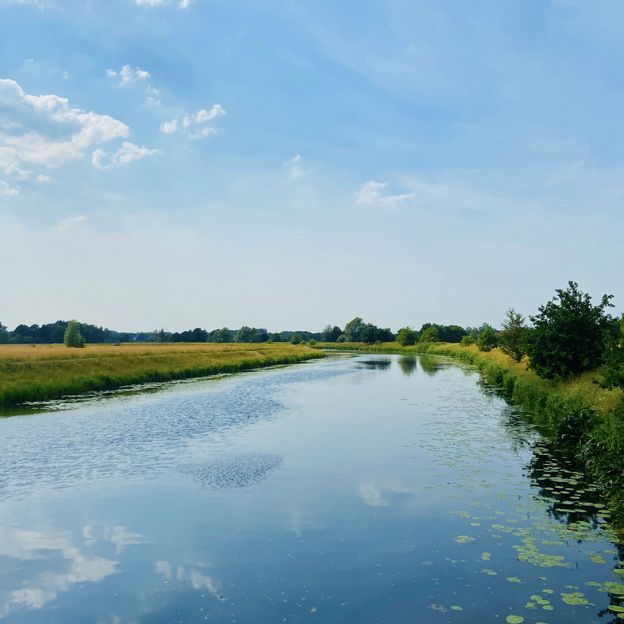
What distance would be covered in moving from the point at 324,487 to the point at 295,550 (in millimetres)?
4991

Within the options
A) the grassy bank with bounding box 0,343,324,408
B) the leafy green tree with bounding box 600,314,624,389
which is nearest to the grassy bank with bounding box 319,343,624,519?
the leafy green tree with bounding box 600,314,624,389

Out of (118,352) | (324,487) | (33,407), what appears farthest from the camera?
(118,352)

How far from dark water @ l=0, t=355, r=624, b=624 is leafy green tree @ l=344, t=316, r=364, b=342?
16489cm

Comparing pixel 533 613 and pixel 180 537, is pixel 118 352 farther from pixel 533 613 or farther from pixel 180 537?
pixel 533 613

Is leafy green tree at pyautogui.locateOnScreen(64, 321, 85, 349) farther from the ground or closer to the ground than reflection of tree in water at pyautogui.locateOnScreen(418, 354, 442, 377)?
farther from the ground

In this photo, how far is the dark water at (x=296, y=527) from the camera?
985 centimetres

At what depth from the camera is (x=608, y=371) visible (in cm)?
1948

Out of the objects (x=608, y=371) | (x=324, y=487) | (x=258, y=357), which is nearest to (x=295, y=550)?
(x=324, y=487)

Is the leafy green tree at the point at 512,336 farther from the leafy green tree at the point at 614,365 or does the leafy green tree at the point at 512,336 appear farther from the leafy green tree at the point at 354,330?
the leafy green tree at the point at 354,330

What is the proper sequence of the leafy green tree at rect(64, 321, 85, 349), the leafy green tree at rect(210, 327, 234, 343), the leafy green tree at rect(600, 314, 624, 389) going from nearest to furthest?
1. the leafy green tree at rect(600, 314, 624, 389)
2. the leafy green tree at rect(64, 321, 85, 349)
3. the leafy green tree at rect(210, 327, 234, 343)

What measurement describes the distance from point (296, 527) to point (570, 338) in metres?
21.9

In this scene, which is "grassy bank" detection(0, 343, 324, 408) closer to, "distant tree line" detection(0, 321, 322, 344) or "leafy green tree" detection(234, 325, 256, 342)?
Answer: "distant tree line" detection(0, 321, 322, 344)

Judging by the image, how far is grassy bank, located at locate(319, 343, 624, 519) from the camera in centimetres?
1546

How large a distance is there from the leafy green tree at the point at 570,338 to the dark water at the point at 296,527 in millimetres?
5085
